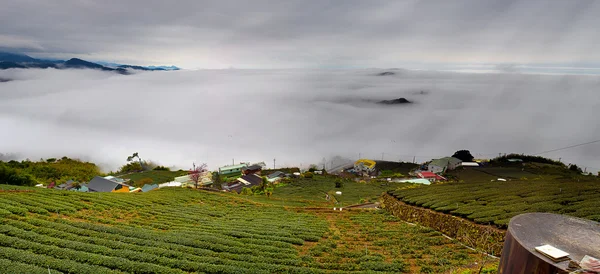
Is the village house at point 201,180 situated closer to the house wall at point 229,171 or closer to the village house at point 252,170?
the house wall at point 229,171

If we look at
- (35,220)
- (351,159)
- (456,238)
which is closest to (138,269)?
(35,220)

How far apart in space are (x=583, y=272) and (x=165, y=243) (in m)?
15.0

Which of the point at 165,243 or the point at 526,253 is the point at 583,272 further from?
the point at 165,243

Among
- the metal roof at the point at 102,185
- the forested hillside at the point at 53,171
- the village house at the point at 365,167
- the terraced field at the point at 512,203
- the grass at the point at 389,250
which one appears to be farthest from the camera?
the village house at the point at 365,167

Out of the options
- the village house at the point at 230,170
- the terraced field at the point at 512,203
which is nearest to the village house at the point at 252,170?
the village house at the point at 230,170

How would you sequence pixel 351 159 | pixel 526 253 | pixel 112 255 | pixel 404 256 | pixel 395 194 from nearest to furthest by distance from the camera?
1. pixel 526 253
2. pixel 112 255
3. pixel 404 256
4. pixel 395 194
5. pixel 351 159

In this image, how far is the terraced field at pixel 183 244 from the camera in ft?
37.5

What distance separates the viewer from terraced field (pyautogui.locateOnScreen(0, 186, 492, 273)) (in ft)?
37.5

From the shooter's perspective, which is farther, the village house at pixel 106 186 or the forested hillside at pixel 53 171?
the forested hillside at pixel 53 171

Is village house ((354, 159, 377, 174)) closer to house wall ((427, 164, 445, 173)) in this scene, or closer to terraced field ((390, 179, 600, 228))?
house wall ((427, 164, 445, 173))

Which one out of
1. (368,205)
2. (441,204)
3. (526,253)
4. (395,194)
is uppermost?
(526,253)

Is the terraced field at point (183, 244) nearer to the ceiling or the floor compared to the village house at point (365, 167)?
nearer to the ceiling

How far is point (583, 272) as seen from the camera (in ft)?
12.8

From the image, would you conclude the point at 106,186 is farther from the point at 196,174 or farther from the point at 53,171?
the point at 53,171
